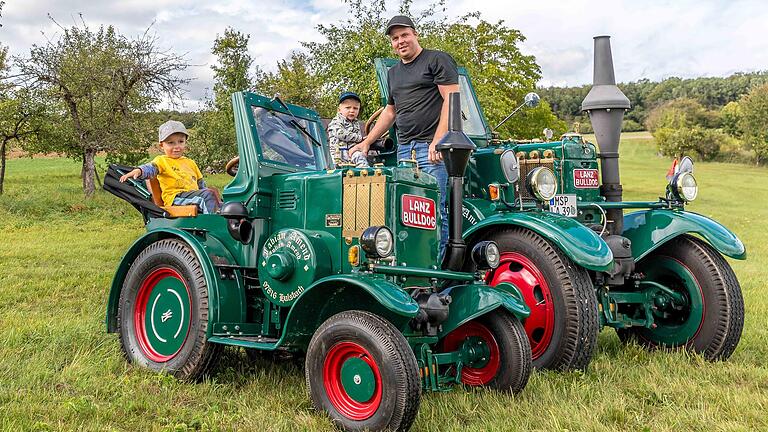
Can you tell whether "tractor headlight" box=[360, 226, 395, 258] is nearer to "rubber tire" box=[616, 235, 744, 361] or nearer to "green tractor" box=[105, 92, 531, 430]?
"green tractor" box=[105, 92, 531, 430]

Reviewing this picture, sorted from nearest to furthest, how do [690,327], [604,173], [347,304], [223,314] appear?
[347,304] → [223,314] → [690,327] → [604,173]

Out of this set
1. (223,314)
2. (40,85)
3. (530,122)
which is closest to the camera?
(223,314)

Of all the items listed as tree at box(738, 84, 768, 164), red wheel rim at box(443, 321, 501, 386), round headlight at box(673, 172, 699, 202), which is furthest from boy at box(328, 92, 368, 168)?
tree at box(738, 84, 768, 164)

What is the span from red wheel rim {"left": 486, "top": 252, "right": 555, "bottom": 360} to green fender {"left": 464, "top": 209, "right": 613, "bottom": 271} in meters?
0.26

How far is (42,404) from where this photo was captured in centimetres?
413

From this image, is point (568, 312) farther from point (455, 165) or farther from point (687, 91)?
point (687, 91)

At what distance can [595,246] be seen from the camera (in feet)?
16.8

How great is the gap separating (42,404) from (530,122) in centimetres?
2470

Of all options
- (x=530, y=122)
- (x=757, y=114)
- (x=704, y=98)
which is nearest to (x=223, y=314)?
(x=530, y=122)

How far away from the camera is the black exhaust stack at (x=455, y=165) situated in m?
4.35

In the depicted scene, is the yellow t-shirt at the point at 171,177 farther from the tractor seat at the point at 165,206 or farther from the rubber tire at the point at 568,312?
the rubber tire at the point at 568,312

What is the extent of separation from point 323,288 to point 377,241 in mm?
421

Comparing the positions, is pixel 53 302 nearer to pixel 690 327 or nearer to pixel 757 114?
pixel 690 327

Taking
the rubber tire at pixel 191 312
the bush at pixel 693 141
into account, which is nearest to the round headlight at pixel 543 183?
the rubber tire at pixel 191 312
